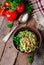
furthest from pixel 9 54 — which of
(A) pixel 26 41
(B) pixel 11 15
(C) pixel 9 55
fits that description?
(B) pixel 11 15

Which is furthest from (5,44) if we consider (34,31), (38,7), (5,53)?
(38,7)

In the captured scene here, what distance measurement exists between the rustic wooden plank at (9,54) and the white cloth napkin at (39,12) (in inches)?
6.7

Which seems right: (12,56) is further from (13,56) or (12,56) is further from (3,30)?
(3,30)

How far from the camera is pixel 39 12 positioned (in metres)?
1.09

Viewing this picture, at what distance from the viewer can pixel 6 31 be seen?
1081mm

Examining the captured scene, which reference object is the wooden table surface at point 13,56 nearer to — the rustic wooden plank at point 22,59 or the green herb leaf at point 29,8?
the rustic wooden plank at point 22,59

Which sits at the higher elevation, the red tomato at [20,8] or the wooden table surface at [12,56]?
the red tomato at [20,8]

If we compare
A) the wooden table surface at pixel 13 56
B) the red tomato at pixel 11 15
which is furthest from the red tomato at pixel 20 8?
the wooden table surface at pixel 13 56

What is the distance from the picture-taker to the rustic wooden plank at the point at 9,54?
0.97 m

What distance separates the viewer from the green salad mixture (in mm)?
918

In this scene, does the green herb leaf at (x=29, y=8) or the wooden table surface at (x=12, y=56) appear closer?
the wooden table surface at (x=12, y=56)

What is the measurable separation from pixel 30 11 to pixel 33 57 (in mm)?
280

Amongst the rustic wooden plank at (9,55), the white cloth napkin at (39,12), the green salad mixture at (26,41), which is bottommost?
the rustic wooden plank at (9,55)

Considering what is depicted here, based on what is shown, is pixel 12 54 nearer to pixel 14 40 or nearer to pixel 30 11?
pixel 14 40
